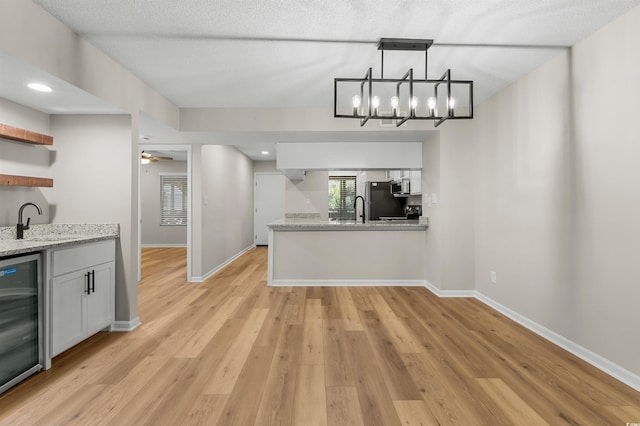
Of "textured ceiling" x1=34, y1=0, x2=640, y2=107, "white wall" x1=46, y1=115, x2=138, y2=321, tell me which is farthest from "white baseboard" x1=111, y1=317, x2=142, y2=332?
"textured ceiling" x1=34, y1=0, x2=640, y2=107

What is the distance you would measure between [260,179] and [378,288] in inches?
198

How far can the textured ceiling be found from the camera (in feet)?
6.93

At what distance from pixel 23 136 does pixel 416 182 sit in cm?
465

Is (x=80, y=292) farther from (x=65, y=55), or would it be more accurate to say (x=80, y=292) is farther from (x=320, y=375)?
(x=320, y=375)

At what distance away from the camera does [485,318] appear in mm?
3383

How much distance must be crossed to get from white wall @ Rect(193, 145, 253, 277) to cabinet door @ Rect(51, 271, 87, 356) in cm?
235

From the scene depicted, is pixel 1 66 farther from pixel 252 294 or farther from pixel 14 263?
pixel 252 294

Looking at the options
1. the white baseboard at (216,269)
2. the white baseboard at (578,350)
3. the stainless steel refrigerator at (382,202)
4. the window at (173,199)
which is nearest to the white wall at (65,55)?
the white baseboard at (216,269)

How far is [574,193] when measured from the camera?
102 inches

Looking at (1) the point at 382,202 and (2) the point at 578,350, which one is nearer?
(2) the point at 578,350

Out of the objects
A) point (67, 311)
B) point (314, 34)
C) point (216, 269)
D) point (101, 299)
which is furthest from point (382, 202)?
point (67, 311)

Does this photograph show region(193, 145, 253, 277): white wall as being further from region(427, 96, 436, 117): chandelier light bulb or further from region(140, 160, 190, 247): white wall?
region(427, 96, 436, 117): chandelier light bulb

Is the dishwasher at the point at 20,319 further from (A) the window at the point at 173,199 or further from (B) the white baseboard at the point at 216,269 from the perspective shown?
(A) the window at the point at 173,199

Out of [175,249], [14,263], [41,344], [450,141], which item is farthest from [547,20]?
[175,249]
